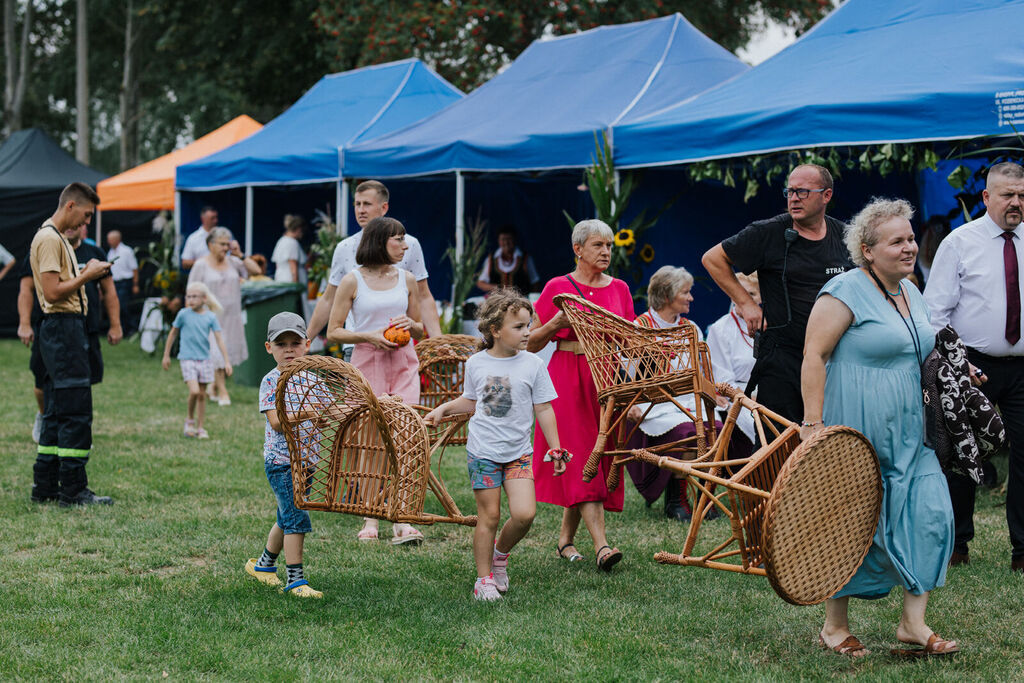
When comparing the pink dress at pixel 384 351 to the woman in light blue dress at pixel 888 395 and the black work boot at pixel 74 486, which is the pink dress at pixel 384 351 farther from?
the woman in light blue dress at pixel 888 395

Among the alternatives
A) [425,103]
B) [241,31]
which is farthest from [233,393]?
[241,31]

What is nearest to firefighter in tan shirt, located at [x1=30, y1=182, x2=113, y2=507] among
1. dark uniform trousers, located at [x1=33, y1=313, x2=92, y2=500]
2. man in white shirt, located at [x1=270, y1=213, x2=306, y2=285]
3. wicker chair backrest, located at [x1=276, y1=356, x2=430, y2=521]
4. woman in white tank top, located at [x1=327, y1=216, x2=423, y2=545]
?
dark uniform trousers, located at [x1=33, y1=313, x2=92, y2=500]

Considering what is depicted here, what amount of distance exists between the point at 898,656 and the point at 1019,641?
588mm

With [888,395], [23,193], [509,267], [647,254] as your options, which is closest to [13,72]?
[23,193]

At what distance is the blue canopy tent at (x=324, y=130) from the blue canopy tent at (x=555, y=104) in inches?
38.9

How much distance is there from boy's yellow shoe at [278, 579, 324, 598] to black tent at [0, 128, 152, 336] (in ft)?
55.9

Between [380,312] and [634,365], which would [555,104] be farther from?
[634,365]

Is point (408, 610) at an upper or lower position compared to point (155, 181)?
lower

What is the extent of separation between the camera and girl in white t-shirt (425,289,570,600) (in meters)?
5.00

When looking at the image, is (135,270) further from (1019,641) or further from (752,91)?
(1019,641)

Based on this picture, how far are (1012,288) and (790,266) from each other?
1228 mm

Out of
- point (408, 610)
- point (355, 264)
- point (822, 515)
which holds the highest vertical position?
point (355, 264)

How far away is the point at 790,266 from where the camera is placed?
508 centimetres

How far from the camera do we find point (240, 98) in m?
32.9
